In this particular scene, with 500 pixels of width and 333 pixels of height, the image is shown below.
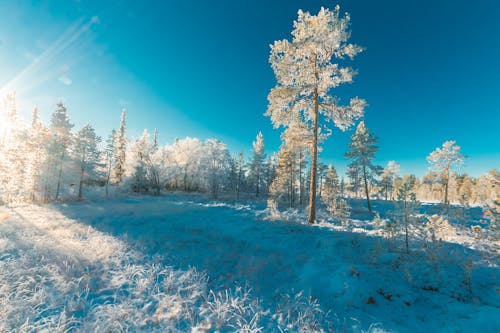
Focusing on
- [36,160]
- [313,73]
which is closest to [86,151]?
[36,160]

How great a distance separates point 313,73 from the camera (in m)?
11.6

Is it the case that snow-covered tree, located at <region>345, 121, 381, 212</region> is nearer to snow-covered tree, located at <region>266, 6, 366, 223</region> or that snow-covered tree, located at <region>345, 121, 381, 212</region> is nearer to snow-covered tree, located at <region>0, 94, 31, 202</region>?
snow-covered tree, located at <region>266, 6, 366, 223</region>

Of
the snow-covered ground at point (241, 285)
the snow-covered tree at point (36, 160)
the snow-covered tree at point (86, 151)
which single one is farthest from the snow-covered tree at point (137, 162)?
the snow-covered ground at point (241, 285)

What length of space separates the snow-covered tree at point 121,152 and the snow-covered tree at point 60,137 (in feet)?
40.4

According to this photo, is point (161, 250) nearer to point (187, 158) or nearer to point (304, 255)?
point (304, 255)

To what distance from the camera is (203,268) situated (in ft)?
19.8

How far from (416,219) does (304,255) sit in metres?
5.26

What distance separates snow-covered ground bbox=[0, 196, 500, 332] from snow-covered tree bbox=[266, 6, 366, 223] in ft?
19.9

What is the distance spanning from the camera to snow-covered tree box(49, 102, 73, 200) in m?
28.4

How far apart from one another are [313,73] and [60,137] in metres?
35.4

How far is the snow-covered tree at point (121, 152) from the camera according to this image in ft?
139

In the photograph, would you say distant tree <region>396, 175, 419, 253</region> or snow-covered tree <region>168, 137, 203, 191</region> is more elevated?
snow-covered tree <region>168, 137, 203, 191</region>

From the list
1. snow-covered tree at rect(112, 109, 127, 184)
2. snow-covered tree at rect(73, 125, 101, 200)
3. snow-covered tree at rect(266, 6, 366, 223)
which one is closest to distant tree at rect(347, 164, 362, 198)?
snow-covered tree at rect(266, 6, 366, 223)

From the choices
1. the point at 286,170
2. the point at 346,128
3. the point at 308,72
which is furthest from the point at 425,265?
the point at 286,170
